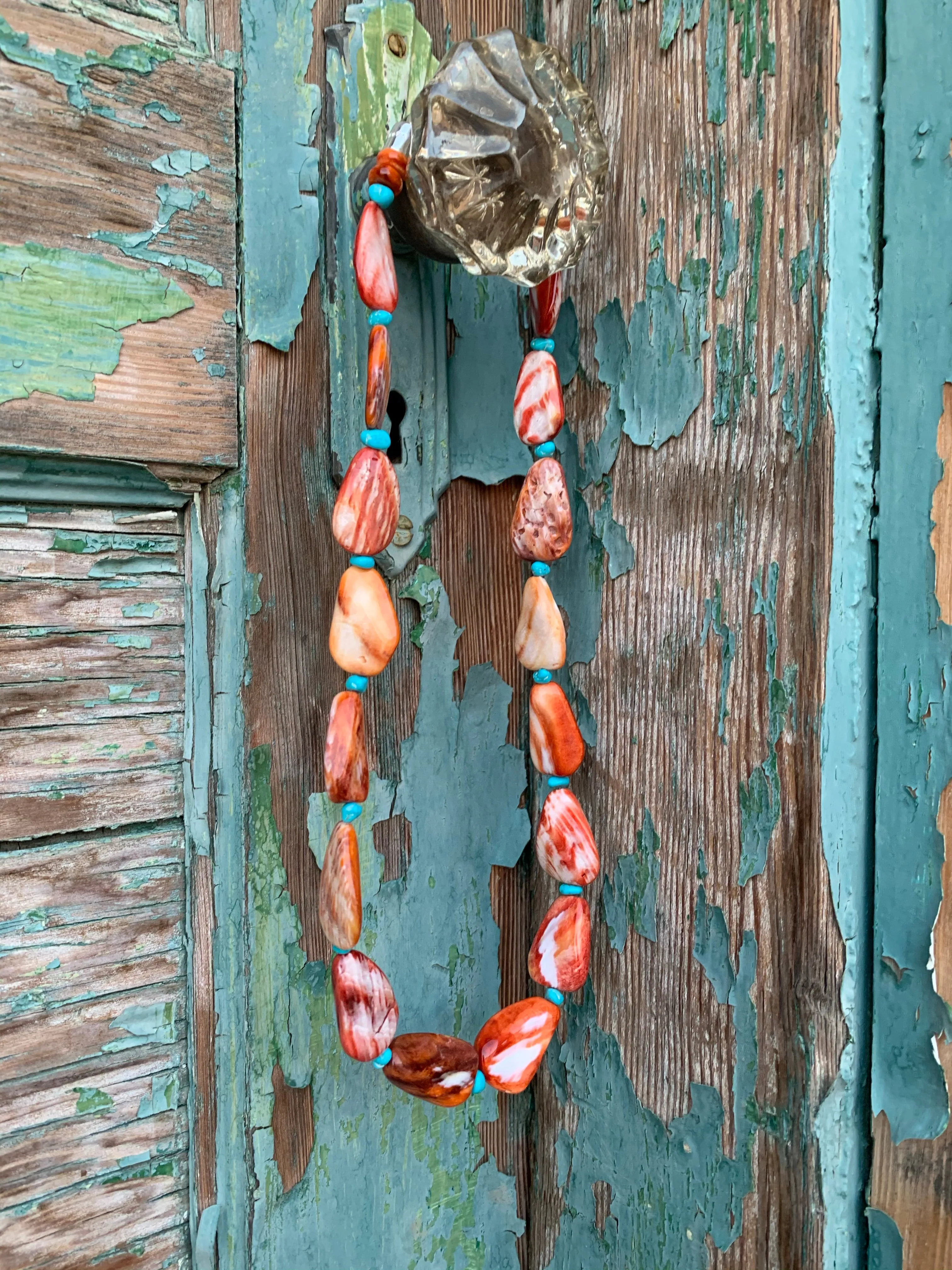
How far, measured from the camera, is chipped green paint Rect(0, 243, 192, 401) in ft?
1.33

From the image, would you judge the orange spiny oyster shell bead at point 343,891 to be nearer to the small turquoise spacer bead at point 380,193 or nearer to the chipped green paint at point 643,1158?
the chipped green paint at point 643,1158

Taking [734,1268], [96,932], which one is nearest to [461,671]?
[96,932]

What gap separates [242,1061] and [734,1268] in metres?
0.28

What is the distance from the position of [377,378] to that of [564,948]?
1.10 ft

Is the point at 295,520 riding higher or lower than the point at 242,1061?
higher

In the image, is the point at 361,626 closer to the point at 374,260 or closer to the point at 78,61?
the point at 374,260

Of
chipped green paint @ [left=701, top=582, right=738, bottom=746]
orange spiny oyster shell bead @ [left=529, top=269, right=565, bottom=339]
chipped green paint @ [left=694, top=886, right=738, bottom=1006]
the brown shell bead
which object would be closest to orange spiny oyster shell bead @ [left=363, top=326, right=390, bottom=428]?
the brown shell bead

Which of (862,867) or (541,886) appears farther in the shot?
(541,886)

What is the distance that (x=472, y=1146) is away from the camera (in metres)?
0.57

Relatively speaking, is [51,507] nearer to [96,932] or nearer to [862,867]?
[96,932]

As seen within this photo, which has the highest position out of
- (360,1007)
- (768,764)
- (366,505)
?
(366,505)

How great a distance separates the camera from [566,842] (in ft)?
1.67

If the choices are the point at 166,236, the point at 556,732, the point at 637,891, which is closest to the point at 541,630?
the point at 556,732

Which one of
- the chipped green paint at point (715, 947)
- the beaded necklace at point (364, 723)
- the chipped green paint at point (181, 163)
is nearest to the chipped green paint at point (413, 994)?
the beaded necklace at point (364, 723)
